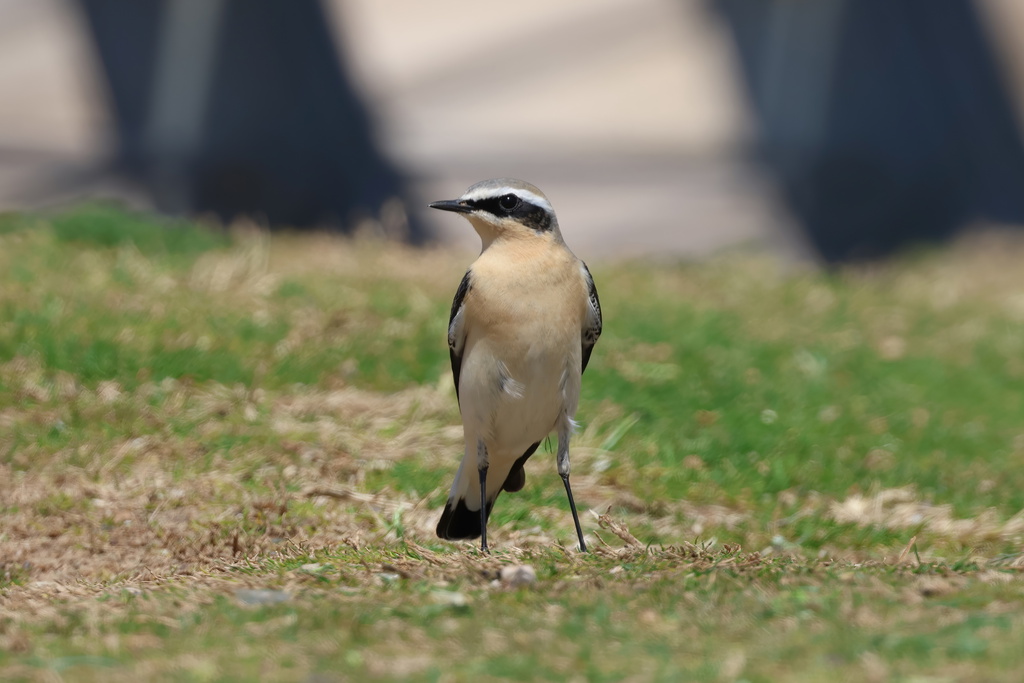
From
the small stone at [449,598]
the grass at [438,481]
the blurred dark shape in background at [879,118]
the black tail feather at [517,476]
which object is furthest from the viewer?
the blurred dark shape in background at [879,118]

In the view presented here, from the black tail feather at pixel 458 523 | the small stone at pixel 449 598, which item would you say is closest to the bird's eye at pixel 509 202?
the black tail feather at pixel 458 523

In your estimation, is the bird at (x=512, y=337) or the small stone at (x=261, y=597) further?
the bird at (x=512, y=337)

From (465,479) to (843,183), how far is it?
10.9m

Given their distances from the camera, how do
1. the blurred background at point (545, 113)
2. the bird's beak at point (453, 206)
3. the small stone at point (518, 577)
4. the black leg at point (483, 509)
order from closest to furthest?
the small stone at point (518, 577) < the black leg at point (483, 509) < the bird's beak at point (453, 206) < the blurred background at point (545, 113)

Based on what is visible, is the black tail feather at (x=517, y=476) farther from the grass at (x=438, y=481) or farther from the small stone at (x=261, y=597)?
the small stone at (x=261, y=597)

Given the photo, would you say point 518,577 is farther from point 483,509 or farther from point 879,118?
point 879,118

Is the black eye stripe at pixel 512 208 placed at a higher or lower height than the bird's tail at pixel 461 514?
higher

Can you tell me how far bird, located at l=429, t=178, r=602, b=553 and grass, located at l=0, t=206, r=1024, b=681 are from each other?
0.36 m

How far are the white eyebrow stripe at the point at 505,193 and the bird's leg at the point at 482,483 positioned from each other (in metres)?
1.08

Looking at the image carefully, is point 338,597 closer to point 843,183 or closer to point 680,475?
point 680,475

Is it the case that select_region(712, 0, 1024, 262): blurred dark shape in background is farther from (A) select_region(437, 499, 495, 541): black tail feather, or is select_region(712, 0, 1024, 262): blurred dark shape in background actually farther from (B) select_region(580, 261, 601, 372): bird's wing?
(A) select_region(437, 499, 495, 541): black tail feather

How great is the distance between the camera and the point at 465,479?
5730 mm

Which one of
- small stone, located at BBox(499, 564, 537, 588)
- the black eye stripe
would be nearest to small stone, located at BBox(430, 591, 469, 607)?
small stone, located at BBox(499, 564, 537, 588)

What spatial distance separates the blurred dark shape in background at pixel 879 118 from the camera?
589 inches
